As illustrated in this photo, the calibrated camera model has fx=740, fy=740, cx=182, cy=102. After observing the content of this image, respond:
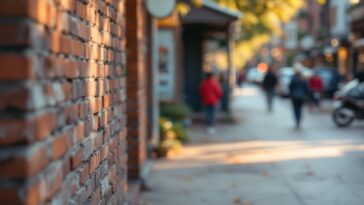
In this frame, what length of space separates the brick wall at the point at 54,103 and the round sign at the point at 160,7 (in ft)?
21.4

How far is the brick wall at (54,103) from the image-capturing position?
99.8 inches

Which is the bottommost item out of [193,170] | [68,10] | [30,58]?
[193,170]

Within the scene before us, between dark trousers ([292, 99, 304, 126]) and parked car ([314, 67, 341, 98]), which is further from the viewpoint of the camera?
parked car ([314, 67, 341, 98])

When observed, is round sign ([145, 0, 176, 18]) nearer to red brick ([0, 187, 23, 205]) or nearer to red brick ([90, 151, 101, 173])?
red brick ([90, 151, 101, 173])

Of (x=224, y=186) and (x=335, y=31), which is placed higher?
(x=335, y=31)

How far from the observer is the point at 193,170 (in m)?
12.2

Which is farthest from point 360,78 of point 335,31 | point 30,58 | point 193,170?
point 335,31

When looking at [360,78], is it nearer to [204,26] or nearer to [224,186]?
[204,26]

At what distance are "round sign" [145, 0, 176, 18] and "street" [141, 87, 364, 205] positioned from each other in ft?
8.32

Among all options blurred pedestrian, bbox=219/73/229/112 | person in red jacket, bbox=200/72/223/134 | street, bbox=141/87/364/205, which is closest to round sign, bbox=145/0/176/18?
street, bbox=141/87/364/205

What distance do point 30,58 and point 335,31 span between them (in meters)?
50.2

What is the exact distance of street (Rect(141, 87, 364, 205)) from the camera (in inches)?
374

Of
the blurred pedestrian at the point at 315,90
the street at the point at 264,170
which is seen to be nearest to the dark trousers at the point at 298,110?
the street at the point at 264,170

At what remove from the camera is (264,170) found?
12195 mm
